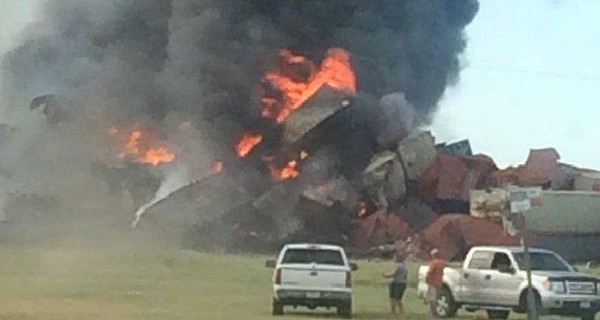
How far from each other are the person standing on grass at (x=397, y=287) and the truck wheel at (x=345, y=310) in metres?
0.78

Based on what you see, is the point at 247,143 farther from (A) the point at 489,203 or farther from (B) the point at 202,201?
(A) the point at 489,203

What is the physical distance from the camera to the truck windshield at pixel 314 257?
21578 millimetres

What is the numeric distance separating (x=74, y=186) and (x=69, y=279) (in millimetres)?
3036

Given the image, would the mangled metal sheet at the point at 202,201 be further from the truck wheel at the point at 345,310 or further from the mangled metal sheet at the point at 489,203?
the truck wheel at the point at 345,310

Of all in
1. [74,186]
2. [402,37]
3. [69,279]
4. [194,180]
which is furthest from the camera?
[402,37]

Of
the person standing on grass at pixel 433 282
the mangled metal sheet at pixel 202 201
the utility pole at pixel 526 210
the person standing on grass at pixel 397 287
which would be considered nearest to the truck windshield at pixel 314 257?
the person standing on grass at pixel 397 287

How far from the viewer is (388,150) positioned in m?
29.2

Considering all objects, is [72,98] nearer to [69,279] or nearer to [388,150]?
[69,279]

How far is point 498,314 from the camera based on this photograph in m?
21.3

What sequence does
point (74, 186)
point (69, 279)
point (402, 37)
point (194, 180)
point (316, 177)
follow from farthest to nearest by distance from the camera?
point (402, 37) → point (316, 177) → point (194, 180) → point (74, 186) → point (69, 279)

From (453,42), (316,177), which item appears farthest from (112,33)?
A: (453,42)

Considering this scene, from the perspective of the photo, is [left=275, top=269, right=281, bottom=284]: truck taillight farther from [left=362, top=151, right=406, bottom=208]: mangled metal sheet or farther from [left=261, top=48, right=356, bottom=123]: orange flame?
[left=261, top=48, right=356, bottom=123]: orange flame

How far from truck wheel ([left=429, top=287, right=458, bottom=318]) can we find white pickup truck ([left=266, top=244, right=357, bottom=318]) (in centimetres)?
140

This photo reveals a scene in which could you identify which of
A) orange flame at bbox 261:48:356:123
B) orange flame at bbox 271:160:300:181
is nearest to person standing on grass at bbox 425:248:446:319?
orange flame at bbox 271:160:300:181
